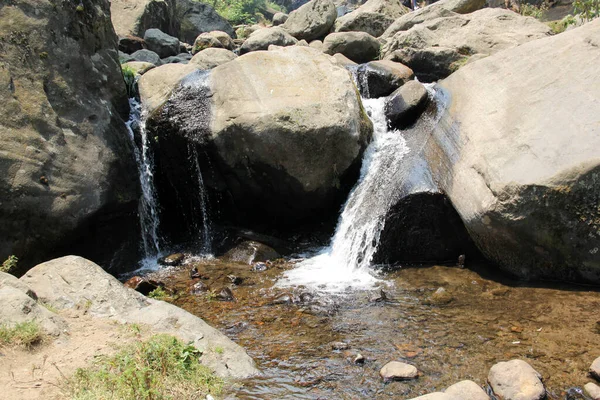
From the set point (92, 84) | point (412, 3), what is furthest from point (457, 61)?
point (412, 3)

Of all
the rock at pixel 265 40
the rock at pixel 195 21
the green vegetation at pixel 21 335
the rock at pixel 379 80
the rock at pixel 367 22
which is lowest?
the green vegetation at pixel 21 335

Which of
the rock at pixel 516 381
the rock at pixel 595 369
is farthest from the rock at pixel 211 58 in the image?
the rock at pixel 595 369

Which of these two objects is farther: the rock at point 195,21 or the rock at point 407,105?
the rock at point 195,21

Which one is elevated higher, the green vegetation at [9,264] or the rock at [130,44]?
the rock at [130,44]

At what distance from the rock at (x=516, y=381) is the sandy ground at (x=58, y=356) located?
3.38 meters

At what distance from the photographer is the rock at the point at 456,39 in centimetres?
1299

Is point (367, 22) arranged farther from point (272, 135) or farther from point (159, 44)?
point (272, 135)

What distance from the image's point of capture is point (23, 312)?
4805 mm

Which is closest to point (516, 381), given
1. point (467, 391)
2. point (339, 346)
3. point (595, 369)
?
point (467, 391)

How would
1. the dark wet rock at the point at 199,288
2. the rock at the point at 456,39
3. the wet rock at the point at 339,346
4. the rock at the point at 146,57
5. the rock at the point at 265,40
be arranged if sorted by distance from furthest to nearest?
the rock at the point at 265,40 → the rock at the point at 146,57 → the rock at the point at 456,39 → the dark wet rock at the point at 199,288 → the wet rock at the point at 339,346

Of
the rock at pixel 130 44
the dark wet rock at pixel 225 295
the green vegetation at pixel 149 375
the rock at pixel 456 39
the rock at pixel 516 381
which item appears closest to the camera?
the green vegetation at pixel 149 375

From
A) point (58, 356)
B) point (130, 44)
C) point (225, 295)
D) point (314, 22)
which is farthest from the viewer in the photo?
point (314, 22)

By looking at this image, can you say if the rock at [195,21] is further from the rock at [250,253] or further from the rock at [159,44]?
the rock at [250,253]

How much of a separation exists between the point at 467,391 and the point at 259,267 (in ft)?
15.8
